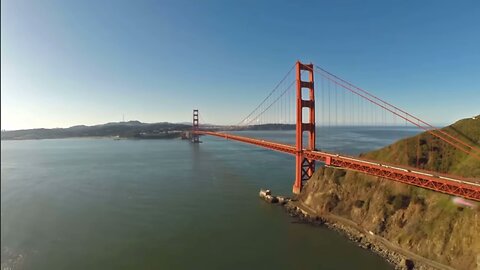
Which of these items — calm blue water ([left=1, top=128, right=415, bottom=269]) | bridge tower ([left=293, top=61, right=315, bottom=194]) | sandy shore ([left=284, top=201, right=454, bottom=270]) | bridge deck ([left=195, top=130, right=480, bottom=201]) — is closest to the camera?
bridge deck ([left=195, top=130, right=480, bottom=201])

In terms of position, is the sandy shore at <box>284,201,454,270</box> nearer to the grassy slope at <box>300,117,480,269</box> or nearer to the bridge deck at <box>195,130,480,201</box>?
the grassy slope at <box>300,117,480,269</box>

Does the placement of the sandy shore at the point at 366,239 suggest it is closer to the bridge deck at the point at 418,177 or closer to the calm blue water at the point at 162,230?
the calm blue water at the point at 162,230

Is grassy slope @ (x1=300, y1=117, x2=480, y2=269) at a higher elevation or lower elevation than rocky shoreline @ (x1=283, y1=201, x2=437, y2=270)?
higher

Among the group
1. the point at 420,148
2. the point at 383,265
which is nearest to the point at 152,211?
the point at 383,265

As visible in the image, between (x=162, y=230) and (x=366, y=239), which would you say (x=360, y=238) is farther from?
(x=162, y=230)

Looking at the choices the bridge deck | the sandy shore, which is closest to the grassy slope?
the sandy shore

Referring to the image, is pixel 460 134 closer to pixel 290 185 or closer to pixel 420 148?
pixel 420 148

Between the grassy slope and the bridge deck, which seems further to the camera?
the bridge deck
